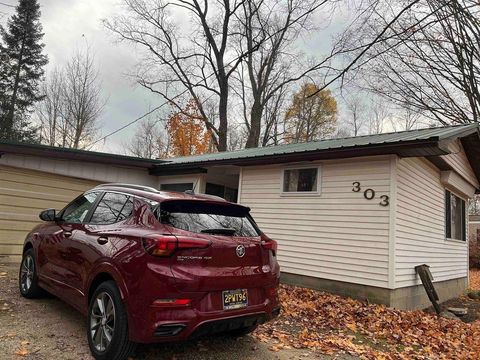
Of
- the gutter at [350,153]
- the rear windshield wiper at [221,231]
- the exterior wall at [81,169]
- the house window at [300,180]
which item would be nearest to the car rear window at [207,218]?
the rear windshield wiper at [221,231]

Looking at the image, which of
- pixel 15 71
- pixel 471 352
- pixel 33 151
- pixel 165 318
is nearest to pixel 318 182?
pixel 471 352

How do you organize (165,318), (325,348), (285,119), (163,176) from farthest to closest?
1. (285,119)
2. (163,176)
3. (325,348)
4. (165,318)

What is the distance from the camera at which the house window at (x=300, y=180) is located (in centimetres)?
870

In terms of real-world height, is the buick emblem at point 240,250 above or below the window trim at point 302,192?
below

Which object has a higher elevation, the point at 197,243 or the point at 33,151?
the point at 33,151

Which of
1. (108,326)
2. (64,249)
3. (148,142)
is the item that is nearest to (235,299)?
(108,326)

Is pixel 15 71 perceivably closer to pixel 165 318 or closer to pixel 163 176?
pixel 163 176

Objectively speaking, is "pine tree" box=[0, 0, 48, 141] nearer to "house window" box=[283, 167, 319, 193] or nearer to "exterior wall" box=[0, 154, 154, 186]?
"exterior wall" box=[0, 154, 154, 186]

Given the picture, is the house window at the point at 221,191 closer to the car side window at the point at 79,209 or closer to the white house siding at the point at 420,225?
the white house siding at the point at 420,225

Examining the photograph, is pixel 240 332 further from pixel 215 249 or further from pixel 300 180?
pixel 300 180

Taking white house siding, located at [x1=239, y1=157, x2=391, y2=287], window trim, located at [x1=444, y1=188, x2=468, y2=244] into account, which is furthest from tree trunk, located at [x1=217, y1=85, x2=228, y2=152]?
white house siding, located at [x1=239, y1=157, x2=391, y2=287]

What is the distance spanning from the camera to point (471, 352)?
511 cm

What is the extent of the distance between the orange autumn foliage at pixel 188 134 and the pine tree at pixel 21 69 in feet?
30.8

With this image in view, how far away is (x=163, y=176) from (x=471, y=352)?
390 inches
